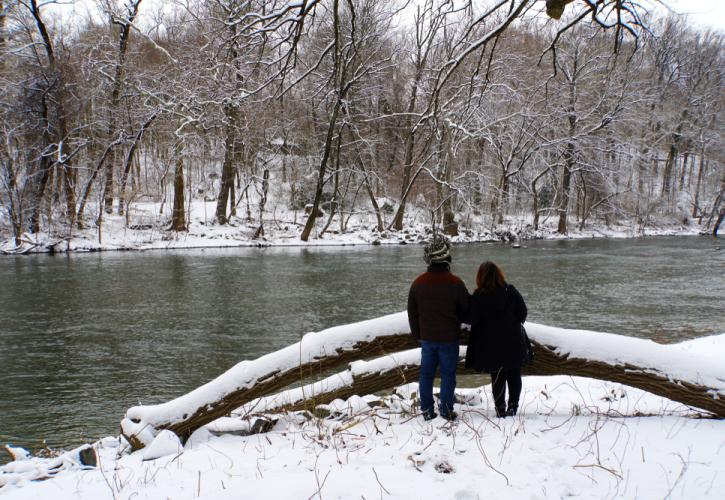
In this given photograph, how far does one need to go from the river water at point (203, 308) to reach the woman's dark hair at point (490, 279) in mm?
4631

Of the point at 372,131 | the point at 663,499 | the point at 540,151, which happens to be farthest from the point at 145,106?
the point at 663,499

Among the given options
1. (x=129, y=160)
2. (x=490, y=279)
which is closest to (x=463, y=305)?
(x=490, y=279)

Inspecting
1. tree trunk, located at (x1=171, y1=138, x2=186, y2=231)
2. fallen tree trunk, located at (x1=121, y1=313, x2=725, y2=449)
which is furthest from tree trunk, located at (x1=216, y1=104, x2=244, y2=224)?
fallen tree trunk, located at (x1=121, y1=313, x2=725, y2=449)

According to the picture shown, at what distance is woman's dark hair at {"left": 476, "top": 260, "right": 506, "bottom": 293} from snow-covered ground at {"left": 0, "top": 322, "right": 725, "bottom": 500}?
0.69m

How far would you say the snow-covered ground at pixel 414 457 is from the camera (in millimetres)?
2955

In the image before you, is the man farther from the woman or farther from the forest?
the forest

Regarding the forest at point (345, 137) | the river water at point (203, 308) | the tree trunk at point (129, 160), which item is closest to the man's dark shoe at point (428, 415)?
the river water at point (203, 308)

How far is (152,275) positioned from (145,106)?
13.1 metres

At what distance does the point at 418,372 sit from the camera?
4668 millimetres

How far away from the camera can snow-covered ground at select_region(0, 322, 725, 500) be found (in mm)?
2955

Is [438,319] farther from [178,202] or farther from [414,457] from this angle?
[178,202]

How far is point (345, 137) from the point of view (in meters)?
31.4

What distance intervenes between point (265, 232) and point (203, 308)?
17.2 m

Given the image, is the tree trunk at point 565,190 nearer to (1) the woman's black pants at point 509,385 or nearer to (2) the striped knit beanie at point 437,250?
(1) the woman's black pants at point 509,385
